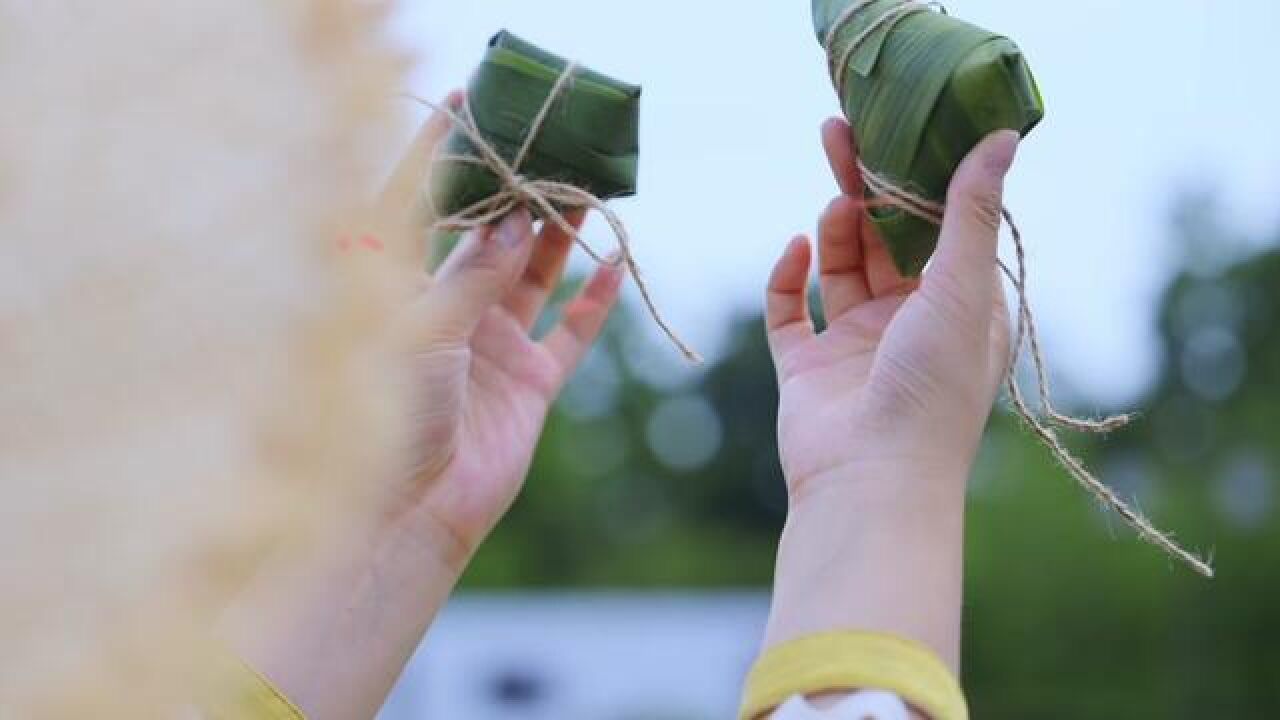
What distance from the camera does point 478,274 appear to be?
1667mm

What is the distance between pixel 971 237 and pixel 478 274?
22.3 inches

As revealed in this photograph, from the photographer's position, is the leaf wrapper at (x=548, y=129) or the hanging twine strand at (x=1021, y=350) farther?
the leaf wrapper at (x=548, y=129)

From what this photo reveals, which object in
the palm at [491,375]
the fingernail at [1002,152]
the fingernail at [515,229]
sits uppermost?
the fingernail at [1002,152]

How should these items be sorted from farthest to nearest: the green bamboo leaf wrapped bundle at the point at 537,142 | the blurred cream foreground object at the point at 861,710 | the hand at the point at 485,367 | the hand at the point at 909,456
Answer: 1. the green bamboo leaf wrapped bundle at the point at 537,142
2. the hand at the point at 485,367
3. the hand at the point at 909,456
4. the blurred cream foreground object at the point at 861,710

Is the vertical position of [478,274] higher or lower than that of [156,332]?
lower

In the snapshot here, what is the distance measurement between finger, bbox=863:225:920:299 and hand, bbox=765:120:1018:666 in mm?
134

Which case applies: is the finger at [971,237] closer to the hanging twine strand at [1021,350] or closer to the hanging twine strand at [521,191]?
the hanging twine strand at [1021,350]

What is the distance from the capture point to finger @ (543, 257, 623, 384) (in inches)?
74.2

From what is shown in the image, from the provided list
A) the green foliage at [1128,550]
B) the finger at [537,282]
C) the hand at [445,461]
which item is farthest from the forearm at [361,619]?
the green foliage at [1128,550]

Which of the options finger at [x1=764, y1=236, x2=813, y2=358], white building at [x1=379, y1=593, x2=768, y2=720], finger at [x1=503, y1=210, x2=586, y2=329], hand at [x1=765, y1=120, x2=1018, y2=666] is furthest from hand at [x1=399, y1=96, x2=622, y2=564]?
white building at [x1=379, y1=593, x2=768, y2=720]

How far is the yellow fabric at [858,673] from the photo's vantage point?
1073mm

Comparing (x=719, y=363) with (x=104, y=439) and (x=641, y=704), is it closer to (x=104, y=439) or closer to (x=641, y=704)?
(x=641, y=704)

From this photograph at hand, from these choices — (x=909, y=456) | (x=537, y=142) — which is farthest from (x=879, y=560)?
(x=537, y=142)

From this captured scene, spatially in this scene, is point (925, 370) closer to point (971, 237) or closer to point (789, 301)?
point (971, 237)
